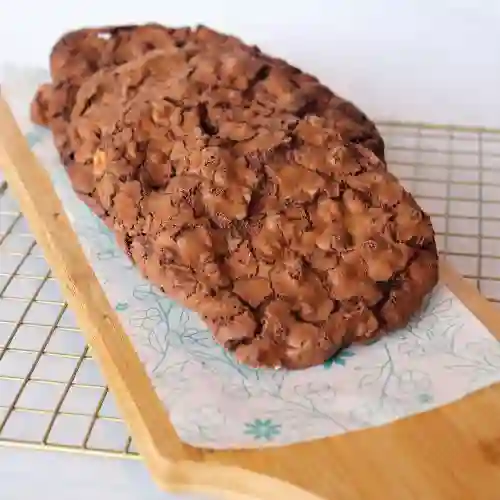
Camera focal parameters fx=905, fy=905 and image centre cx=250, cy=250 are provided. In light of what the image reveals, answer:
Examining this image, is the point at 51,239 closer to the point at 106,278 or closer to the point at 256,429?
the point at 106,278

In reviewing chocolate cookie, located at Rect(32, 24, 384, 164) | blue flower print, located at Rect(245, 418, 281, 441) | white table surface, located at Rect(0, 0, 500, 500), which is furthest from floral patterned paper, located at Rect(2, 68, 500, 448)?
white table surface, located at Rect(0, 0, 500, 500)

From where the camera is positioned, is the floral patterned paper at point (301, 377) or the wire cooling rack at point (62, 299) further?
the wire cooling rack at point (62, 299)

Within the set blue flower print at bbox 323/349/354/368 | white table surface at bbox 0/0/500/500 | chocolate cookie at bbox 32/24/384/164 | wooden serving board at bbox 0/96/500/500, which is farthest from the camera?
white table surface at bbox 0/0/500/500

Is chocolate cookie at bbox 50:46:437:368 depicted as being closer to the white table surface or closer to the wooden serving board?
the wooden serving board

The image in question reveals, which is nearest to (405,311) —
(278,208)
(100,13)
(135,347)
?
(278,208)

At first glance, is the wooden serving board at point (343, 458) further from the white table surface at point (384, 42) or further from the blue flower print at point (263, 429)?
the white table surface at point (384, 42)

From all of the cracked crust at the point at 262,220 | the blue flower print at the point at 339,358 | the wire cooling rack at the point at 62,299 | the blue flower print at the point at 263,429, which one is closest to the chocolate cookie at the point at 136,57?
the cracked crust at the point at 262,220

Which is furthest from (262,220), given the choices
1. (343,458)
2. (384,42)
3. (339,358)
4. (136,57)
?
(384,42)
